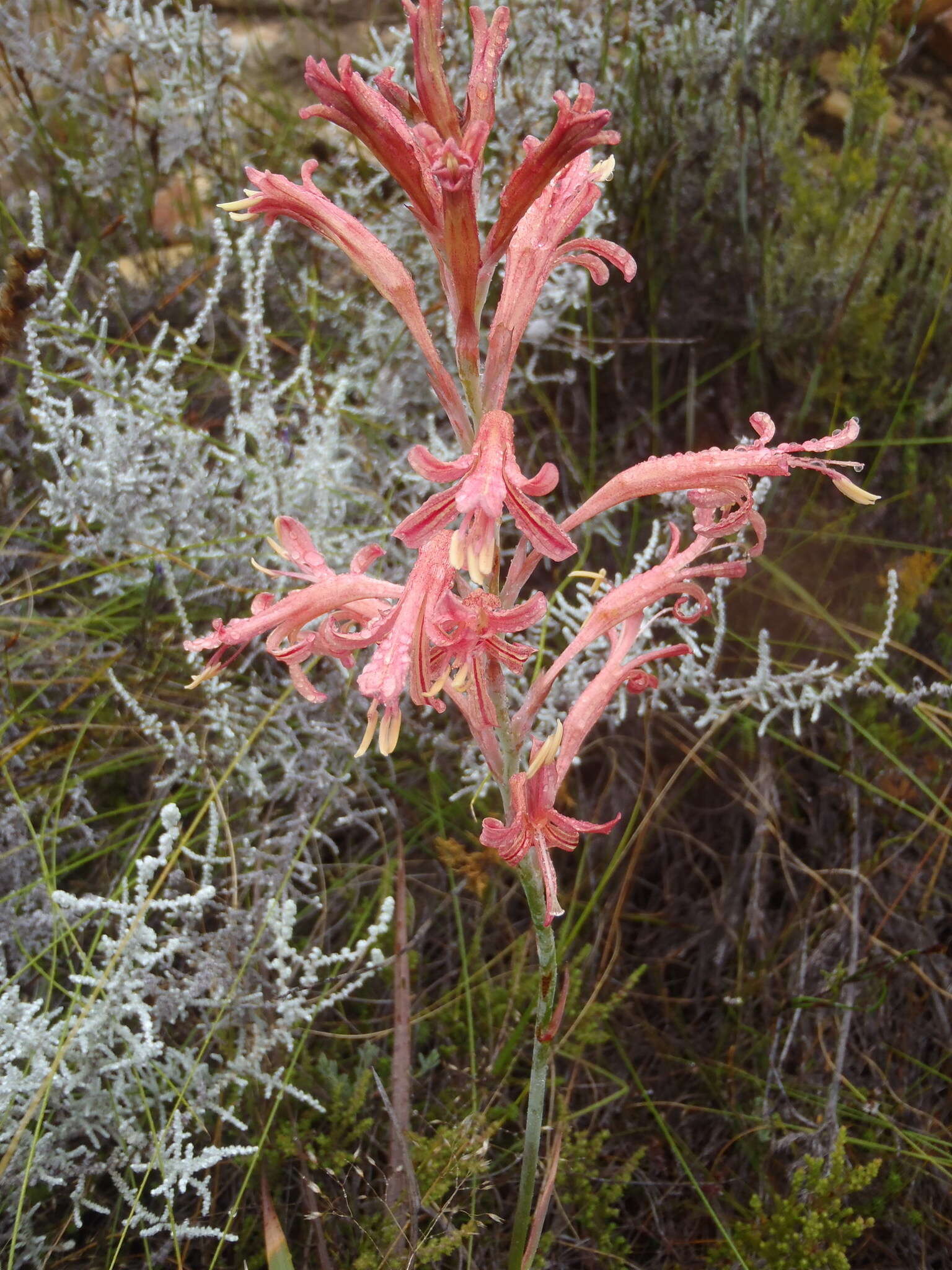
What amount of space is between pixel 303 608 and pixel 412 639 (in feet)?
0.97

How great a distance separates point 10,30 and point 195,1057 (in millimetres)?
3952

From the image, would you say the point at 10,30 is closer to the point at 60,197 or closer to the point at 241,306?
the point at 60,197

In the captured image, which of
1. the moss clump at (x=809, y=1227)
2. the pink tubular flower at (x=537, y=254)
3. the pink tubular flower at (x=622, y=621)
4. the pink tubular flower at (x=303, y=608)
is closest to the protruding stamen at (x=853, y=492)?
the pink tubular flower at (x=622, y=621)

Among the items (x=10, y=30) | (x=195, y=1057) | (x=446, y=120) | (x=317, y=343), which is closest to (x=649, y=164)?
(x=317, y=343)

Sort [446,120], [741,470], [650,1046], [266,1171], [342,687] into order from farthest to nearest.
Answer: [342,687] < [650,1046] < [266,1171] < [741,470] < [446,120]

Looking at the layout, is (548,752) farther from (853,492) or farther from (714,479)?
(853,492)

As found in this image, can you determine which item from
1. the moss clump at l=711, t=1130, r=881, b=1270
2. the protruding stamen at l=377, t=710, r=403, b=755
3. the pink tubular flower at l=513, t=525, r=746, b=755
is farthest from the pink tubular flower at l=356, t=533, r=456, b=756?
the moss clump at l=711, t=1130, r=881, b=1270

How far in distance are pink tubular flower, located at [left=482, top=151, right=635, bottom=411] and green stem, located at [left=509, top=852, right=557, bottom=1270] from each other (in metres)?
0.71

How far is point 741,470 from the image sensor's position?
131 cm

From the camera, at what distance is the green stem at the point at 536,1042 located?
4.73 ft

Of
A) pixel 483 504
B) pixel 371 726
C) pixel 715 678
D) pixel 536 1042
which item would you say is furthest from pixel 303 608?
pixel 715 678

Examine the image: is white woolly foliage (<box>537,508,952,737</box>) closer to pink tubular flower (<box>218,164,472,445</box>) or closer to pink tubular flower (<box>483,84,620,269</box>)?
pink tubular flower (<box>218,164,472,445</box>)

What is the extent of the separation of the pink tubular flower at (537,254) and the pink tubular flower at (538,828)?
1.71 feet

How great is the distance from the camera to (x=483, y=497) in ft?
3.55
